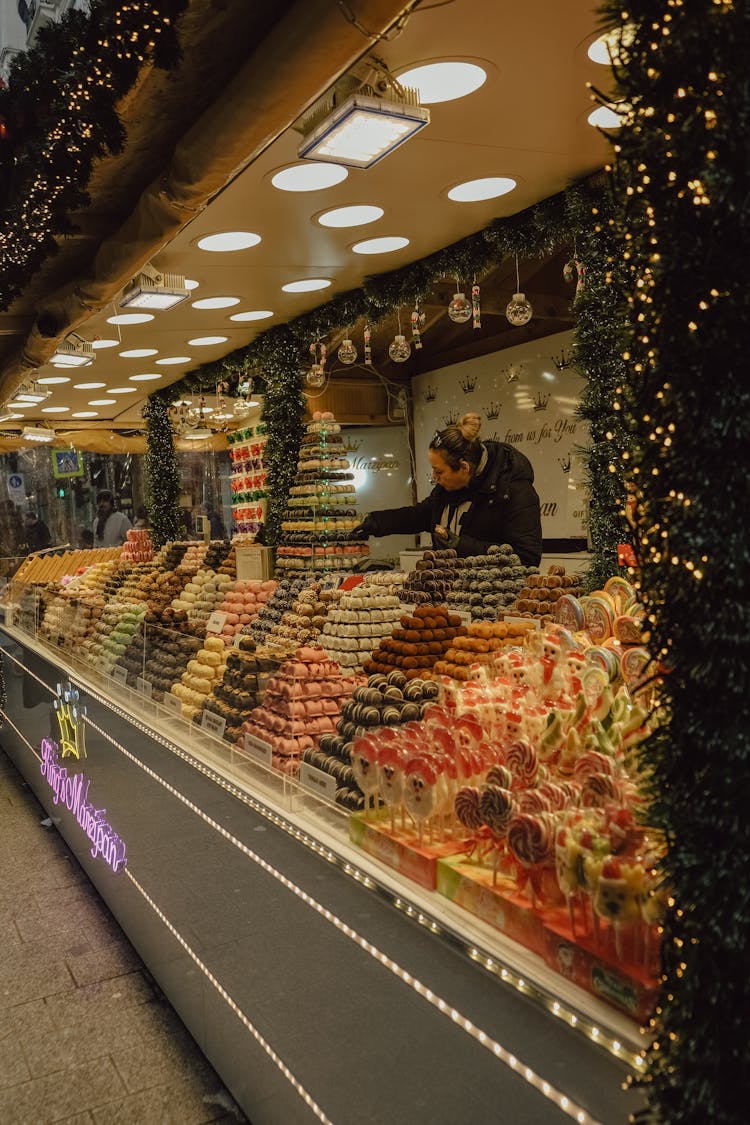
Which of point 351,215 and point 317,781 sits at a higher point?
point 351,215

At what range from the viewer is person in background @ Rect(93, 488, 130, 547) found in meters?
15.0

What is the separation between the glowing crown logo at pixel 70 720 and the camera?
4.54 metres

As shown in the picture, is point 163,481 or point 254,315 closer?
point 254,315

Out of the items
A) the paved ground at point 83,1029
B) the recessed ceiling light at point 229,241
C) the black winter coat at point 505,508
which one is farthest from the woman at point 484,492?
the paved ground at point 83,1029

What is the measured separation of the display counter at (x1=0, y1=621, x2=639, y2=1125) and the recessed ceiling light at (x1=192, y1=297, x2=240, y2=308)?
384 cm

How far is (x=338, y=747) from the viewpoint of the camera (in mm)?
2672

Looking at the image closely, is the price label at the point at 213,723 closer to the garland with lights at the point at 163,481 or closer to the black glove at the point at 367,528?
the black glove at the point at 367,528

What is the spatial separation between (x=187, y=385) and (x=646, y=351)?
1011 cm

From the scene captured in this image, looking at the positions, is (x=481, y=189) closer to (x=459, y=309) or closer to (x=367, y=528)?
(x=459, y=309)

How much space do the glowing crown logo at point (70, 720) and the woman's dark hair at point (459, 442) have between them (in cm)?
243

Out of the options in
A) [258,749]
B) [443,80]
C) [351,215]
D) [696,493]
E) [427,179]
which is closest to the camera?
[696,493]

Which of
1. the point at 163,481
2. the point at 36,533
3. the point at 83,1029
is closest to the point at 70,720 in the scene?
the point at 83,1029

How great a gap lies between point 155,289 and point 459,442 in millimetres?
1863

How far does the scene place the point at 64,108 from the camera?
121 inches
